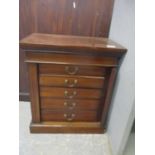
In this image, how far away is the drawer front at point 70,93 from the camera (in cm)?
137

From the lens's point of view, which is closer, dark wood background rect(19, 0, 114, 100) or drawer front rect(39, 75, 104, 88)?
drawer front rect(39, 75, 104, 88)

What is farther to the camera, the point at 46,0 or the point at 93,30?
the point at 93,30

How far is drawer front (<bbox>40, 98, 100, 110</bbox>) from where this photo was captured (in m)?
1.42

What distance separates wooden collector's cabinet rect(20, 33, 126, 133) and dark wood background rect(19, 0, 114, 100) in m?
0.28

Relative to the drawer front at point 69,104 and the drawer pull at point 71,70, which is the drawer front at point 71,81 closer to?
the drawer pull at point 71,70

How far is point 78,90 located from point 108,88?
0.25 metres

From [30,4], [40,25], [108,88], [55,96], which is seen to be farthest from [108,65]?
[30,4]

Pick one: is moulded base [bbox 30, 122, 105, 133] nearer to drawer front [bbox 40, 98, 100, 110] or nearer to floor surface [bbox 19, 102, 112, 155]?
floor surface [bbox 19, 102, 112, 155]

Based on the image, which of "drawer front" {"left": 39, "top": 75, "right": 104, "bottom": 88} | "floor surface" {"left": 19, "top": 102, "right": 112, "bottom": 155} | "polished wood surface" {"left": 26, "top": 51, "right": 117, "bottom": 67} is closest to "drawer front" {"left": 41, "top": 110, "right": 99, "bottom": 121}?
"floor surface" {"left": 19, "top": 102, "right": 112, "bottom": 155}

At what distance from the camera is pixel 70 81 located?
4.37 ft

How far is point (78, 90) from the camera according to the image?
138 centimetres

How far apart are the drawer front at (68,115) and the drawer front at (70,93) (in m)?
0.18

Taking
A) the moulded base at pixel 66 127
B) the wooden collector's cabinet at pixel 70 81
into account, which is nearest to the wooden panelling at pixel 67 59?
the wooden collector's cabinet at pixel 70 81
